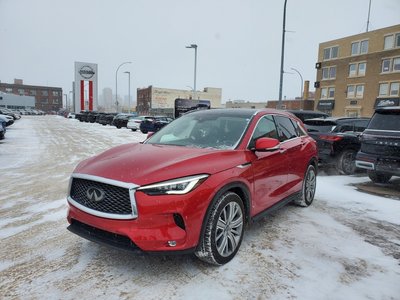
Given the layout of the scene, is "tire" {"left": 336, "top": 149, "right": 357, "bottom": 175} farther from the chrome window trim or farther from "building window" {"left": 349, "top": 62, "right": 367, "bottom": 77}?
"building window" {"left": 349, "top": 62, "right": 367, "bottom": 77}

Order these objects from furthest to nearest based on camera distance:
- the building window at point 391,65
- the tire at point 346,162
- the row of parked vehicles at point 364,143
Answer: the building window at point 391,65 < the tire at point 346,162 < the row of parked vehicles at point 364,143

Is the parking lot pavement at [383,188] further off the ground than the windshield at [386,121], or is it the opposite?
the windshield at [386,121]

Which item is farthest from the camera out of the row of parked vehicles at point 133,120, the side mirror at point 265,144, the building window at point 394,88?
the building window at point 394,88

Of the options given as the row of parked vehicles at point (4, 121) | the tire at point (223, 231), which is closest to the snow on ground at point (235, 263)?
the tire at point (223, 231)

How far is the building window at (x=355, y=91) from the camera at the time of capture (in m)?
43.8

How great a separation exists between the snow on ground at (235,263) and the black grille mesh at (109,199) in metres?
0.67

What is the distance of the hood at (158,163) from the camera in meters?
2.99

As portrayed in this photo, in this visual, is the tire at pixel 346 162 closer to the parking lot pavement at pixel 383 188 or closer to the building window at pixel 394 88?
the parking lot pavement at pixel 383 188

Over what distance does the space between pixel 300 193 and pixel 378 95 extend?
42416 mm

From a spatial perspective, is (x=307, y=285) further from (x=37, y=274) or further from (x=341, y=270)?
(x=37, y=274)

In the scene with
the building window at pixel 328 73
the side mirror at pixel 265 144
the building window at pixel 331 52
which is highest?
the building window at pixel 331 52

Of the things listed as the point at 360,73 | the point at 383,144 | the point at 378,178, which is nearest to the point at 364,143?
the point at 383,144

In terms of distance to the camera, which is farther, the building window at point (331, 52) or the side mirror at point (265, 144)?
the building window at point (331, 52)

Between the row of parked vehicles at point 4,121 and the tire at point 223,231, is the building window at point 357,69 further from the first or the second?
the tire at point 223,231
